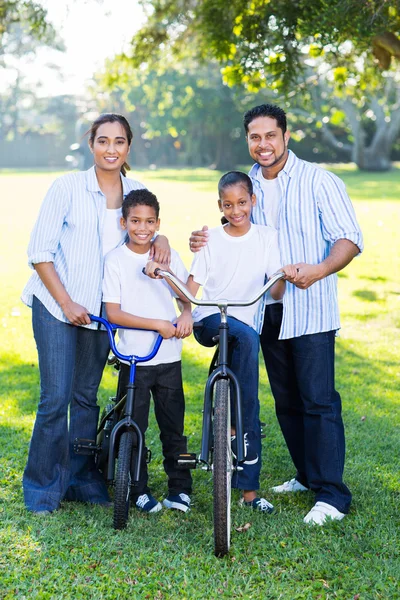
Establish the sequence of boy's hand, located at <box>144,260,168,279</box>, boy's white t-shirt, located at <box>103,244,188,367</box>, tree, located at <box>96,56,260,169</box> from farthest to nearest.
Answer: tree, located at <box>96,56,260,169</box>
boy's white t-shirt, located at <box>103,244,188,367</box>
boy's hand, located at <box>144,260,168,279</box>

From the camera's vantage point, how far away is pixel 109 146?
14.3 feet

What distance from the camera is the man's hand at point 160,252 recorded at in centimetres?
432

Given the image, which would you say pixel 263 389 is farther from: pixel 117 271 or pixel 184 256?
pixel 184 256

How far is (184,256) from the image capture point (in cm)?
1487

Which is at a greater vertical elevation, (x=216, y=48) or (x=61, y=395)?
(x=216, y=48)

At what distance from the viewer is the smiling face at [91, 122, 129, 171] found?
14.3 ft

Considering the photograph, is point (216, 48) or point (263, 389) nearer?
point (263, 389)

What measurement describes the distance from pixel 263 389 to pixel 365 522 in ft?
10.3

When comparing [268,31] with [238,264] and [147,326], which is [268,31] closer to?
[238,264]

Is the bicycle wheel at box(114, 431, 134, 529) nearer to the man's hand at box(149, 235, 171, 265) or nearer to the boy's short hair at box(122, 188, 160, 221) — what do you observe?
the man's hand at box(149, 235, 171, 265)

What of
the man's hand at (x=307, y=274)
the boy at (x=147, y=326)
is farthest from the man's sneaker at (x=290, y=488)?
the man's hand at (x=307, y=274)

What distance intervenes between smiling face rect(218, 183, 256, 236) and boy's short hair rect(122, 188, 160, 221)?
0.35m

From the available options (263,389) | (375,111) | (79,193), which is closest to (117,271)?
(79,193)

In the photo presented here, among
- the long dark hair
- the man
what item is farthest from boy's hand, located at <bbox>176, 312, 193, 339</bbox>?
the long dark hair
